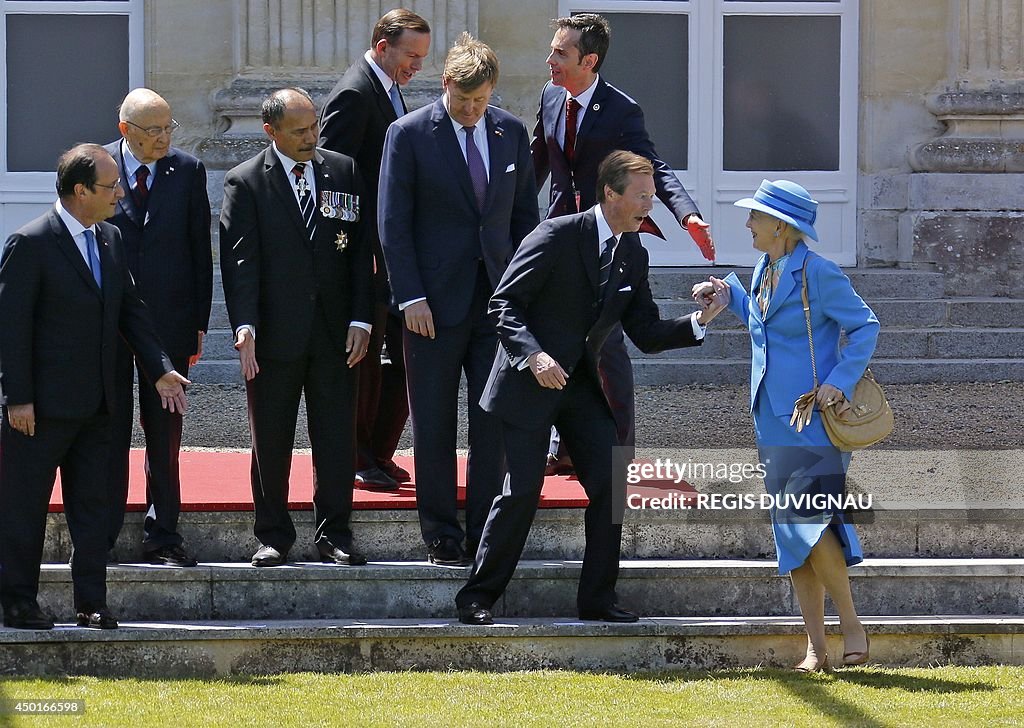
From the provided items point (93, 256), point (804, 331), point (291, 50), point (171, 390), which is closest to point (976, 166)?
point (291, 50)

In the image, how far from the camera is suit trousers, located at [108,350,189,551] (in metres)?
6.52

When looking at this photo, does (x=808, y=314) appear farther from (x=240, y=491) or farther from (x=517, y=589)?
(x=240, y=491)

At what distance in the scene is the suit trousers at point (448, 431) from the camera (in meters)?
6.57

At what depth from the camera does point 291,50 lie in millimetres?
11352

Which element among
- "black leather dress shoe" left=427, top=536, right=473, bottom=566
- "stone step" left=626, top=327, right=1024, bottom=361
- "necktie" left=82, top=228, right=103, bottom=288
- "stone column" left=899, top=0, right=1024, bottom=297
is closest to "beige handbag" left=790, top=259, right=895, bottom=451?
"black leather dress shoe" left=427, top=536, right=473, bottom=566

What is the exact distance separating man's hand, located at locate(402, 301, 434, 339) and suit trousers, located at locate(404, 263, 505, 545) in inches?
2.4

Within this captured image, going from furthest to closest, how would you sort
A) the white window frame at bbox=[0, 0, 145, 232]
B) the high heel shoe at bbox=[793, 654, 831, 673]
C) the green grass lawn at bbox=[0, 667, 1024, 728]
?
the white window frame at bbox=[0, 0, 145, 232] < the high heel shoe at bbox=[793, 654, 831, 673] < the green grass lawn at bbox=[0, 667, 1024, 728]

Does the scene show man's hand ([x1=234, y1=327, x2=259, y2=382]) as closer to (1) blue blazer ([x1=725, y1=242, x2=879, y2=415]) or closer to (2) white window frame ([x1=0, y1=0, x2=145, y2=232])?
(1) blue blazer ([x1=725, y1=242, x2=879, y2=415])

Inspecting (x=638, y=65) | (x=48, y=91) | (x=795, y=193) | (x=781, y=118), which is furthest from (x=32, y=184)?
(x=795, y=193)

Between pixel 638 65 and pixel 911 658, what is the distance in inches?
274

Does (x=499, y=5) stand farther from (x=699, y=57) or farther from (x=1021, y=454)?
(x=1021, y=454)

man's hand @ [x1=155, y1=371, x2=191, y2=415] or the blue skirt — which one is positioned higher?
man's hand @ [x1=155, y1=371, x2=191, y2=415]

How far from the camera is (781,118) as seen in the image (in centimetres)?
1251

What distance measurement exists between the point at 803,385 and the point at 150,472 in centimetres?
257
